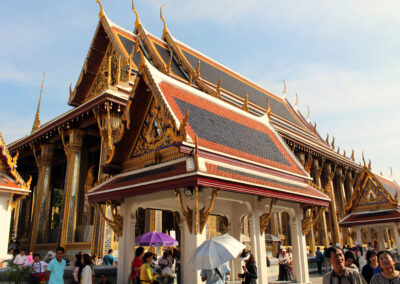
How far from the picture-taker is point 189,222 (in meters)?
5.71

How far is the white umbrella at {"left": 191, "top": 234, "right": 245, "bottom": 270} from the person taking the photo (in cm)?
412

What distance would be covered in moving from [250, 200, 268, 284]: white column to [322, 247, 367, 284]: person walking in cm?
419

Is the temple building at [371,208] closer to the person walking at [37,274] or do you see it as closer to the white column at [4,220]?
the person walking at [37,274]

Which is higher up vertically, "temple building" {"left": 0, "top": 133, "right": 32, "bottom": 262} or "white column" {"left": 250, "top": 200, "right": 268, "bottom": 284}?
"temple building" {"left": 0, "top": 133, "right": 32, "bottom": 262}

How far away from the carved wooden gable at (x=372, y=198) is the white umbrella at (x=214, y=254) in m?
11.8

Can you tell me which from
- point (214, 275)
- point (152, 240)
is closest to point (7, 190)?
point (152, 240)

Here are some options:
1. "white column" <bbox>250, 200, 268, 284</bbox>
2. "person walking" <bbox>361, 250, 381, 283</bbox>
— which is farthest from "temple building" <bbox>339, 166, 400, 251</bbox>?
"person walking" <bbox>361, 250, 381, 283</bbox>

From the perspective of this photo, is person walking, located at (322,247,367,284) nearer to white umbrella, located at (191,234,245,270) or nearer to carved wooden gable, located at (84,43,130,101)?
white umbrella, located at (191,234,245,270)

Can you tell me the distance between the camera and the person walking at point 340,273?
2.71 meters

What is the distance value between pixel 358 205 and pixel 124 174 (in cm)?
1111

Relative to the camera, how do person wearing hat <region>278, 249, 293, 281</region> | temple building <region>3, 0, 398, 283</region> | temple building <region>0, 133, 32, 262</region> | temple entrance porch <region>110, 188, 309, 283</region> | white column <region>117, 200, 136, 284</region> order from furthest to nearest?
temple building <region>0, 133, 32, 262</region> < person wearing hat <region>278, 249, 293, 281</region> < white column <region>117, 200, 136, 284</region> < temple building <region>3, 0, 398, 283</region> < temple entrance porch <region>110, 188, 309, 283</region>

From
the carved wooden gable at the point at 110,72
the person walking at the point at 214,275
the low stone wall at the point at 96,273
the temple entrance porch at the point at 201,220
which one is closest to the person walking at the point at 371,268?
the person walking at the point at 214,275

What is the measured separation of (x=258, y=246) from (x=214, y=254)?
10.0 feet

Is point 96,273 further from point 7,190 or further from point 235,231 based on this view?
point 7,190
